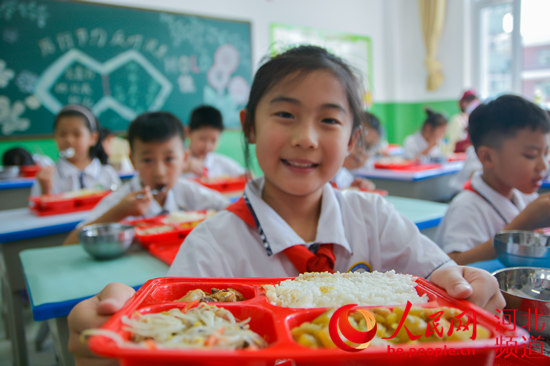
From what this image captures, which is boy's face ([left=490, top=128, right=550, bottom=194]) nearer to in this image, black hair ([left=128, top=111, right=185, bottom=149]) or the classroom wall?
black hair ([left=128, top=111, right=185, bottom=149])

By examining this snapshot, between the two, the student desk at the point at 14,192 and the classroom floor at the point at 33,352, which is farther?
the student desk at the point at 14,192

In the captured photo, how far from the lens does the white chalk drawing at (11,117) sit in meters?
4.03

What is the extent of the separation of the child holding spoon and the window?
226 inches

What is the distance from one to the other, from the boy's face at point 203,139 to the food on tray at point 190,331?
10.6 feet

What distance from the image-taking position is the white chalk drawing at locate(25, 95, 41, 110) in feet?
13.6

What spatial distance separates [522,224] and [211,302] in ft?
3.84

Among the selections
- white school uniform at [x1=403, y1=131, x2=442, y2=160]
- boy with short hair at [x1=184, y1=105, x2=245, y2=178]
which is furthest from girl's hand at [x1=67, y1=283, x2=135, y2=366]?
white school uniform at [x1=403, y1=131, x2=442, y2=160]

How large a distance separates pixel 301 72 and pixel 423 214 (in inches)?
46.6

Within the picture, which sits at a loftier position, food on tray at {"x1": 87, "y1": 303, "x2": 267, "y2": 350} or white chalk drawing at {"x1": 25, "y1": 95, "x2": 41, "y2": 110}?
white chalk drawing at {"x1": 25, "y1": 95, "x2": 41, "y2": 110}

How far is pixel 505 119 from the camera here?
1.60m

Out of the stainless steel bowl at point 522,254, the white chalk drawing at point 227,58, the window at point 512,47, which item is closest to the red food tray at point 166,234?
the stainless steel bowl at point 522,254

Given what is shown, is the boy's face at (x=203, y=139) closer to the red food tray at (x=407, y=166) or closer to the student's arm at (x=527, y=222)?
the red food tray at (x=407, y=166)

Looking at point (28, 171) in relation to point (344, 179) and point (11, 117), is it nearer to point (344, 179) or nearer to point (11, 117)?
point (11, 117)

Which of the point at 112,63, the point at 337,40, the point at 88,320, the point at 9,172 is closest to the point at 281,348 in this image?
the point at 88,320
